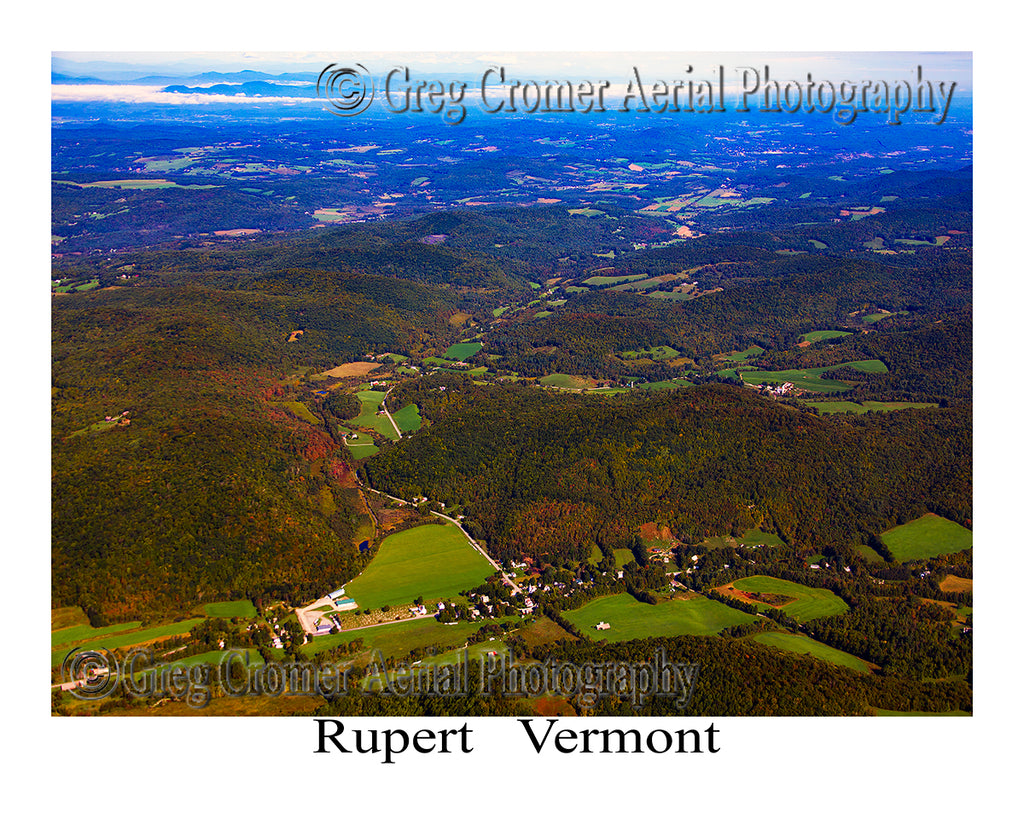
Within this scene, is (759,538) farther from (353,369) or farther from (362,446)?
(353,369)

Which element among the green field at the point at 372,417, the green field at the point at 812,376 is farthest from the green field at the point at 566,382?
the green field at the point at 372,417

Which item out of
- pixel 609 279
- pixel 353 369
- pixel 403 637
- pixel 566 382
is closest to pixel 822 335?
pixel 566 382

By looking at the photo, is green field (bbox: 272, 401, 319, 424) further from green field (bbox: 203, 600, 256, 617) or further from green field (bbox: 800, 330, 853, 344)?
green field (bbox: 800, 330, 853, 344)

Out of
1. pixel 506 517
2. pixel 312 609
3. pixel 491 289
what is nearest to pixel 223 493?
pixel 312 609

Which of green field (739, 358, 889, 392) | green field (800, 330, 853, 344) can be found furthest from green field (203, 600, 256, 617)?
green field (800, 330, 853, 344)

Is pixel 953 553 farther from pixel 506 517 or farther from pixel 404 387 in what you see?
pixel 404 387

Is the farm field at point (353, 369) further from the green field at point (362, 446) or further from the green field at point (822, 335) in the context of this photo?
the green field at point (822, 335)
